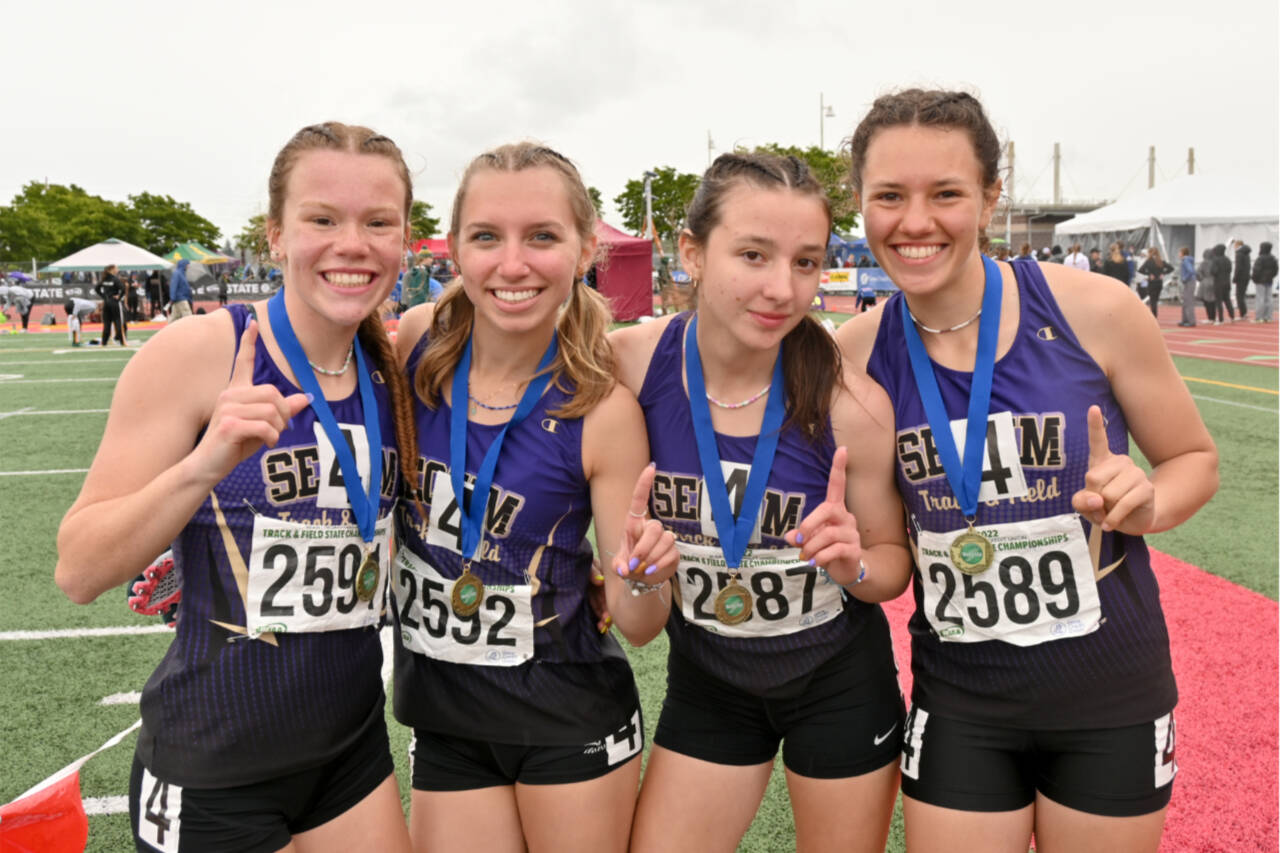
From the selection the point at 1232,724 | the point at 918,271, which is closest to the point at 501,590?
the point at 918,271

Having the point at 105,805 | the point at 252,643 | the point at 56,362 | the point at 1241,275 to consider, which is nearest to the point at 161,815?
the point at 252,643

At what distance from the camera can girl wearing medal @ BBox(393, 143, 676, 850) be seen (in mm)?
2119

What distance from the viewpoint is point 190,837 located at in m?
1.86

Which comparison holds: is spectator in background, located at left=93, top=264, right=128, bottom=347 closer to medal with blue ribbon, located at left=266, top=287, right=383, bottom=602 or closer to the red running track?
the red running track

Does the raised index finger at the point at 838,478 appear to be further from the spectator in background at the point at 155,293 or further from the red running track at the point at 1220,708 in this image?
the spectator in background at the point at 155,293

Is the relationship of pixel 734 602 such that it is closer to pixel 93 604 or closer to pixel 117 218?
pixel 93 604

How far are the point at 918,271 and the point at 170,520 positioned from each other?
5.38 ft

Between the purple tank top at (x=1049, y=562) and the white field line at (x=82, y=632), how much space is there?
162 inches

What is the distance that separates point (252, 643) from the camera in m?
1.91

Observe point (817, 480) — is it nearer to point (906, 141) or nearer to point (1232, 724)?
point (906, 141)

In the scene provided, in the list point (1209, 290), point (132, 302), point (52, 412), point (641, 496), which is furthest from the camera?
point (132, 302)

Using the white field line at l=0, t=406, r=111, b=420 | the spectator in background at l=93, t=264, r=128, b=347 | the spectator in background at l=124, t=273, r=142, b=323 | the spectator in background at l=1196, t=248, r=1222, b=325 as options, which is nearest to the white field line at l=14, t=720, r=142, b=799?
the white field line at l=0, t=406, r=111, b=420

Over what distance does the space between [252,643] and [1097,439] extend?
1.79m

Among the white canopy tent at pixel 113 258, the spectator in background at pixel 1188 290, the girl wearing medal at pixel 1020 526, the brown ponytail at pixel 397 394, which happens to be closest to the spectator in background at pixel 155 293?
the white canopy tent at pixel 113 258
